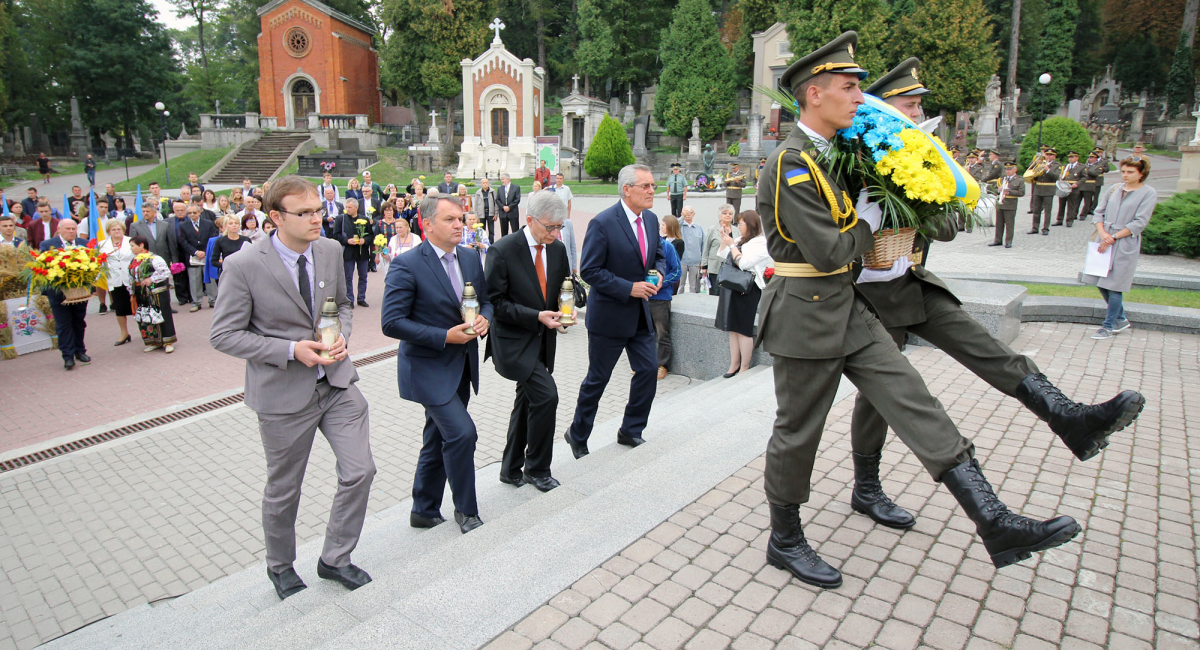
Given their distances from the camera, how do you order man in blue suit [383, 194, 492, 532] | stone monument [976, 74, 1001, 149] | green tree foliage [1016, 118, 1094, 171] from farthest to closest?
stone monument [976, 74, 1001, 149] < green tree foliage [1016, 118, 1094, 171] < man in blue suit [383, 194, 492, 532]

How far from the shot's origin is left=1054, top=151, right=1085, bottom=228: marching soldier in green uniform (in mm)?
18203

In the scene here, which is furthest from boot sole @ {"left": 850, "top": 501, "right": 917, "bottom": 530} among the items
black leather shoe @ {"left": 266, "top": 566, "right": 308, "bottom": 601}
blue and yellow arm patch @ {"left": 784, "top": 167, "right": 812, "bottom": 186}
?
black leather shoe @ {"left": 266, "top": 566, "right": 308, "bottom": 601}

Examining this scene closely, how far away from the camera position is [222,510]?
18.1 ft

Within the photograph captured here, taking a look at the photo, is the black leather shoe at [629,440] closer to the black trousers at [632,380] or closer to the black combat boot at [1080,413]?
the black trousers at [632,380]

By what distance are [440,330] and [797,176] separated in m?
2.16

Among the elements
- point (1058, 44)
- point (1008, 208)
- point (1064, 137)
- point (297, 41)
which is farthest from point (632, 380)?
point (1058, 44)

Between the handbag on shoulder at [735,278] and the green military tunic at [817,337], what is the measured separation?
169 inches

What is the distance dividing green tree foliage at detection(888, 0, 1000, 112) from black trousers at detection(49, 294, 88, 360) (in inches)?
1581

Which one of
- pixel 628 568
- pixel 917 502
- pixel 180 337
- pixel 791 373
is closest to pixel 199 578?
pixel 628 568

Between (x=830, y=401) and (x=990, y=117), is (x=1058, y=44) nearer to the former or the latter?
(x=990, y=117)

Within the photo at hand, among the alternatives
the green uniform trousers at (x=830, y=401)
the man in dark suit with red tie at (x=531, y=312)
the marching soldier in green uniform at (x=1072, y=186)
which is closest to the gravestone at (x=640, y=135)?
the marching soldier in green uniform at (x=1072, y=186)

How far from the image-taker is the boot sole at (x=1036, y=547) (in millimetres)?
2543

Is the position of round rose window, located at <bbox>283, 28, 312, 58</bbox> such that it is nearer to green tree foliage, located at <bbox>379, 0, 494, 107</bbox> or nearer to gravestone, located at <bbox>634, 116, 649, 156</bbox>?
green tree foliage, located at <bbox>379, 0, 494, 107</bbox>

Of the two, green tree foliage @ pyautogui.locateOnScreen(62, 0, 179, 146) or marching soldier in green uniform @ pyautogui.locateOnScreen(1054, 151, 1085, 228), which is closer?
marching soldier in green uniform @ pyautogui.locateOnScreen(1054, 151, 1085, 228)
